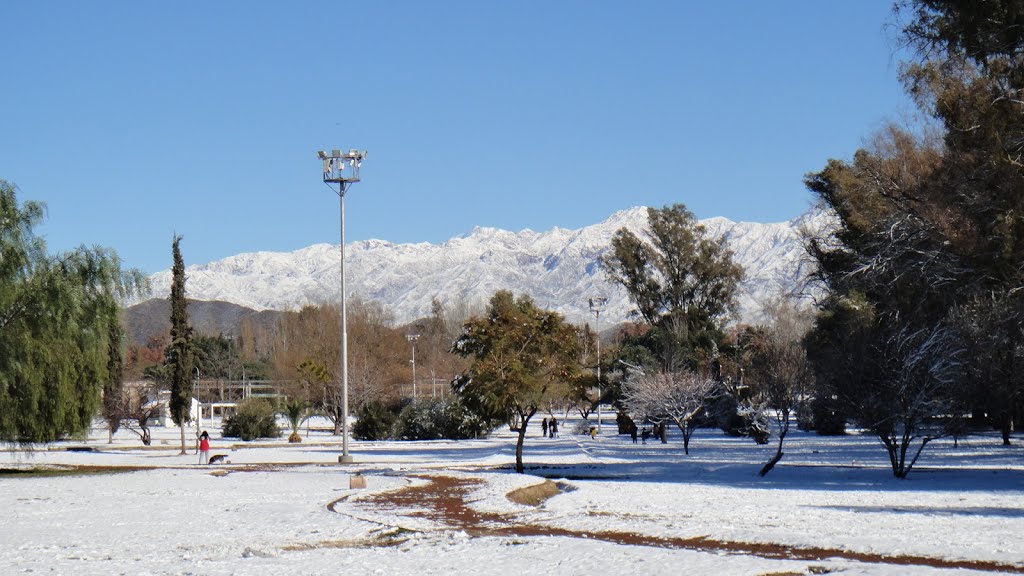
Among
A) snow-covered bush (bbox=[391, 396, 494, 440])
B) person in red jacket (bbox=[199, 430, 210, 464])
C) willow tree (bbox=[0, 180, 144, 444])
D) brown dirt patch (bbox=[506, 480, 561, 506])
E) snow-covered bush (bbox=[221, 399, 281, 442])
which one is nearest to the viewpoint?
brown dirt patch (bbox=[506, 480, 561, 506])

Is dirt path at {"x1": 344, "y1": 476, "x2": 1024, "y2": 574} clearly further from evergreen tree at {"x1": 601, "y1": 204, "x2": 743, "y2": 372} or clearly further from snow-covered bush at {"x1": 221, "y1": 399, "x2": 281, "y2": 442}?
evergreen tree at {"x1": 601, "y1": 204, "x2": 743, "y2": 372}

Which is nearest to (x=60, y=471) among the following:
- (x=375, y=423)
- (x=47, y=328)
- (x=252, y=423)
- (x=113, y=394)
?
(x=47, y=328)

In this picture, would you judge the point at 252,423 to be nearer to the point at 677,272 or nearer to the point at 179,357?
the point at 179,357

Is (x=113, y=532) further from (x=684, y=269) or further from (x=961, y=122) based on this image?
(x=684, y=269)

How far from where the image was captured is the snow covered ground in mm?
14547

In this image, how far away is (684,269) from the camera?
75375 millimetres

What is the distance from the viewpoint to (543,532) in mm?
18547

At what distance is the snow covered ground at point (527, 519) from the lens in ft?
47.7

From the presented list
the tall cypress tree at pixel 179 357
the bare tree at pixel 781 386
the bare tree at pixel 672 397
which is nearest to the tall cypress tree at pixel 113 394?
the tall cypress tree at pixel 179 357

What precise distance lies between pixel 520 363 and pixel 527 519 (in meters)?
14.3

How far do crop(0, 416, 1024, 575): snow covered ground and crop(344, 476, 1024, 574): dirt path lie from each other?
6cm

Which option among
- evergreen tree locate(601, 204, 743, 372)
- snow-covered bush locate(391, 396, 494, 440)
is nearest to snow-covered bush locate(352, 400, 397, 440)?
snow-covered bush locate(391, 396, 494, 440)

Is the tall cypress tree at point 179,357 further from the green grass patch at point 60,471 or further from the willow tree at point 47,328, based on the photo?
the willow tree at point 47,328

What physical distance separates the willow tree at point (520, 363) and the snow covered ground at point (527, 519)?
2.28 m
